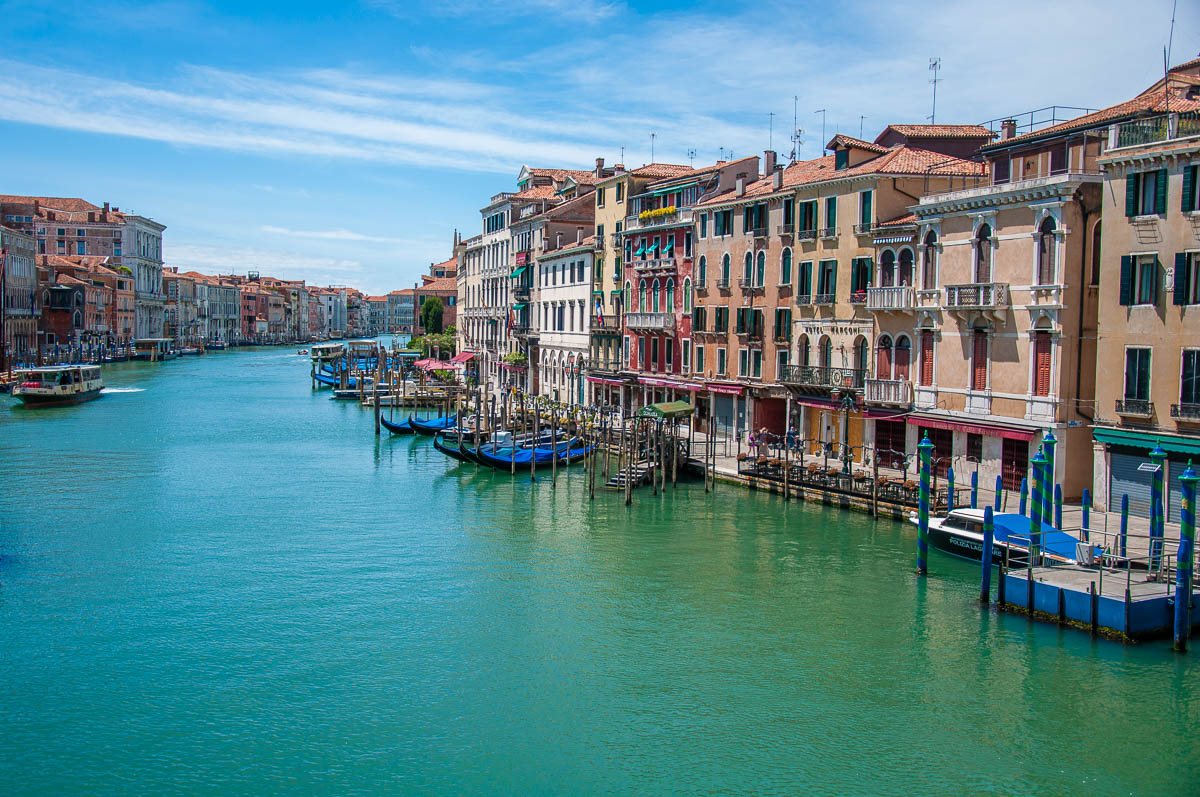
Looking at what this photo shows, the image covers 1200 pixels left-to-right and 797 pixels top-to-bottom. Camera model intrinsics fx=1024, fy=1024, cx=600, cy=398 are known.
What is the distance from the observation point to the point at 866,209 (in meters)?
28.3

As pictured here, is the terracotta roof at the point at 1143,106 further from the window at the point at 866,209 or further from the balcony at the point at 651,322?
the balcony at the point at 651,322

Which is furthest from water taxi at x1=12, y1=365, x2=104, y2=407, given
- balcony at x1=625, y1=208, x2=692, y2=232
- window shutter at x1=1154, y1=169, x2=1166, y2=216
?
window shutter at x1=1154, y1=169, x2=1166, y2=216

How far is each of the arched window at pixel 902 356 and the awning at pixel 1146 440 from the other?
5.91m

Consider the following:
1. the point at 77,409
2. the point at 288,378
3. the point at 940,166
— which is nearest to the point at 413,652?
the point at 940,166

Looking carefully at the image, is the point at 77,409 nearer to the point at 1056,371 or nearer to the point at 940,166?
the point at 940,166

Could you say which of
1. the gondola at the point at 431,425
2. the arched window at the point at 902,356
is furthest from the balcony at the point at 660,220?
the arched window at the point at 902,356

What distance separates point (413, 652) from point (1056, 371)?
49.9ft

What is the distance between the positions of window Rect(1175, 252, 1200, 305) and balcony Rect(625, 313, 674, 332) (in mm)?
19046

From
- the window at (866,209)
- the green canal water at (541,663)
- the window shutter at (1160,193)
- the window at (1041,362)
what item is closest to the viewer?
the green canal water at (541,663)

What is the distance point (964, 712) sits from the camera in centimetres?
1365

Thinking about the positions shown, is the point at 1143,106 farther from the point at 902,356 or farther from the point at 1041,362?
the point at 902,356

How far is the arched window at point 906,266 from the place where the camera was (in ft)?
88.4

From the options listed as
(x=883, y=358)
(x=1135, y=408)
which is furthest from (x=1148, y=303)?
(x=883, y=358)

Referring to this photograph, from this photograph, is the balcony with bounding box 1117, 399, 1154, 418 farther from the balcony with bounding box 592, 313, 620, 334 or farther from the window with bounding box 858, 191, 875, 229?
the balcony with bounding box 592, 313, 620, 334
